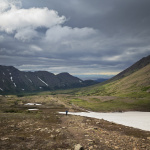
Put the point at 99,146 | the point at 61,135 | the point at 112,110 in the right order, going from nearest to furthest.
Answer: the point at 99,146 → the point at 61,135 → the point at 112,110

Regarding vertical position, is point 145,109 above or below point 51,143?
below

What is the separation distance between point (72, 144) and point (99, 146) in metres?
3.78

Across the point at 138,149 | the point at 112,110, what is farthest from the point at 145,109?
the point at 138,149

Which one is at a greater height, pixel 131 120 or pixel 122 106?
pixel 131 120

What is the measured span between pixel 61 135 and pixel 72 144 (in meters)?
4.42

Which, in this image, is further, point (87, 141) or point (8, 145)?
point (87, 141)

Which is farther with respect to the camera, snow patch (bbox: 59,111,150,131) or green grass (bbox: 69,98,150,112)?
green grass (bbox: 69,98,150,112)

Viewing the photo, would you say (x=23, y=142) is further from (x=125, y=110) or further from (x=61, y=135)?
(x=125, y=110)

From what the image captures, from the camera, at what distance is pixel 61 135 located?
67.4 feet

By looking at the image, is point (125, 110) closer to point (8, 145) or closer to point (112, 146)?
point (112, 146)

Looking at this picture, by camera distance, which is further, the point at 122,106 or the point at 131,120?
the point at 122,106

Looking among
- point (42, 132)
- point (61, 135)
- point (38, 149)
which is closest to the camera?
point (38, 149)

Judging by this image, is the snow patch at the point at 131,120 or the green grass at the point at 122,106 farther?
the green grass at the point at 122,106

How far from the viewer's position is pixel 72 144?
Result: 1666 centimetres
